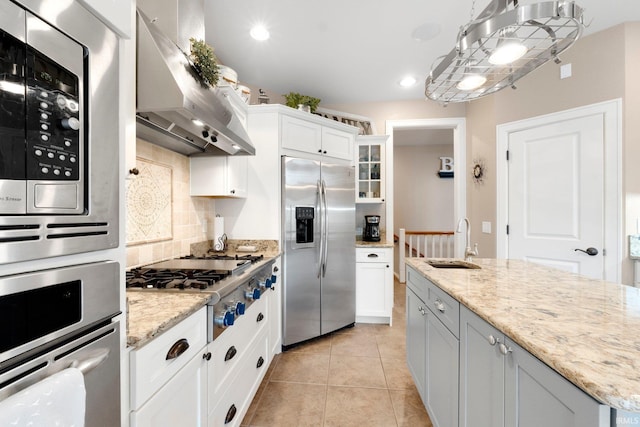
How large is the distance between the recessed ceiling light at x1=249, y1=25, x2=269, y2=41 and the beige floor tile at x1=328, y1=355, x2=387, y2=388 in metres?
2.82

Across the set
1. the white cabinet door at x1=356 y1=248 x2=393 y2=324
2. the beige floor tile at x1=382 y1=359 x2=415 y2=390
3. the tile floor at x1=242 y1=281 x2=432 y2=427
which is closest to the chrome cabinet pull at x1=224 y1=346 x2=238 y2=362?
the tile floor at x1=242 y1=281 x2=432 y2=427

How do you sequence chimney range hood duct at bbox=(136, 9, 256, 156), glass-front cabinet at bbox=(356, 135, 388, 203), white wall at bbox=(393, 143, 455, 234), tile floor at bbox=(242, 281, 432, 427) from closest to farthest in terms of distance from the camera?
chimney range hood duct at bbox=(136, 9, 256, 156)
tile floor at bbox=(242, 281, 432, 427)
glass-front cabinet at bbox=(356, 135, 388, 203)
white wall at bbox=(393, 143, 455, 234)

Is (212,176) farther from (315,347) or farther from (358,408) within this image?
(358,408)

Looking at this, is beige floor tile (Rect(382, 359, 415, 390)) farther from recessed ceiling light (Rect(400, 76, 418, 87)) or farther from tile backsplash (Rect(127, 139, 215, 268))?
recessed ceiling light (Rect(400, 76, 418, 87))

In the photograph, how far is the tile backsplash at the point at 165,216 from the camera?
1685mm

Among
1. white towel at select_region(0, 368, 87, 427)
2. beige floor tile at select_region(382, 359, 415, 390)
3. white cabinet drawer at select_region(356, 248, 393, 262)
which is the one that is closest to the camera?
white towel at select_region(0, 368, 87, 427)

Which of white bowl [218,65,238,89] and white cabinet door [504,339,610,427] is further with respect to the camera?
white bowl [218,65,238,89]

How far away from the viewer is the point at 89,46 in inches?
25.2

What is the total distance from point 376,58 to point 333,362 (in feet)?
9.37

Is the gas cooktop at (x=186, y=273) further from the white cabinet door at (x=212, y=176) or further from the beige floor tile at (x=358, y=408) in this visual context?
the beige floor tile at (x=358, y=408)

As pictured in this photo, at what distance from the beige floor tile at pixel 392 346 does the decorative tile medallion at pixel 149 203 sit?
2.07 meters

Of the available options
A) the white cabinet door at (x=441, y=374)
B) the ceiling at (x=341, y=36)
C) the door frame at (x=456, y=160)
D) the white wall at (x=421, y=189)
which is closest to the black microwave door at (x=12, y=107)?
the white cabinet door at (x=441, y=374)

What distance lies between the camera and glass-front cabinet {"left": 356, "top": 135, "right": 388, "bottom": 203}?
365 cm

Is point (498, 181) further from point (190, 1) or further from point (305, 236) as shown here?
point (190, 1)
